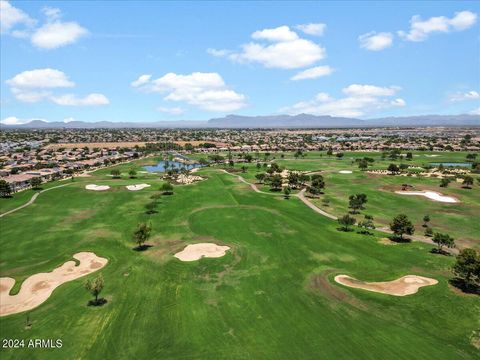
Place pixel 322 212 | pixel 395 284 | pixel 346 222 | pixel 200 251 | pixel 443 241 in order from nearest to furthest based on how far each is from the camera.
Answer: pixel 395 284
pixel 443 241
pixel 200 251
pixel 346 222
pixel 322 212

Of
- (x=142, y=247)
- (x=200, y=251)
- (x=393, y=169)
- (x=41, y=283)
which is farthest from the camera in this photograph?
(x=393, y=169)

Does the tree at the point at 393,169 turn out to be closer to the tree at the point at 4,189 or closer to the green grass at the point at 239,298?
the green grass at the point at 239,298

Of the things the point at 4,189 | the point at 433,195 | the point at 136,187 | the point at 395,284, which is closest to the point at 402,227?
the point at 395,284

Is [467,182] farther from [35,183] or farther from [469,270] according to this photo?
[35,183]

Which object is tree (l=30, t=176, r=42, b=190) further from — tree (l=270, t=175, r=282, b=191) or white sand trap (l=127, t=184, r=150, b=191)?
tree (l=270, t=175, r=282, b=191)

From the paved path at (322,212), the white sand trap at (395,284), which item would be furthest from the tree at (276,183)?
the white sand trap at (395,284)

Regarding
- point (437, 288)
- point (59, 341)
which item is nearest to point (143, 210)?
point (59, 341)
